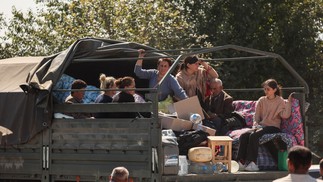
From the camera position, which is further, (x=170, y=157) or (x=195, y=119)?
(x=195, y=119)

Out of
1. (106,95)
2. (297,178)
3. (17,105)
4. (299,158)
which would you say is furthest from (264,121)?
(297,178)

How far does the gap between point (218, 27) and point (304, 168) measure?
2194cm

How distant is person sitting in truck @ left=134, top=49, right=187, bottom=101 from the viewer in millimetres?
12875

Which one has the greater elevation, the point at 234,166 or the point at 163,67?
the point at 163,67

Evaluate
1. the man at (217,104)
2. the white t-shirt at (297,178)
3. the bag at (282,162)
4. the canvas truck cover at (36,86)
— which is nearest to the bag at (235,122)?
the man at (217,104)

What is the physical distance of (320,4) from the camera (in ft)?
103

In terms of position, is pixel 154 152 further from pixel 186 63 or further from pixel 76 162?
pixel 186 63

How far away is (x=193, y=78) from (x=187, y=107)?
98 centimetres

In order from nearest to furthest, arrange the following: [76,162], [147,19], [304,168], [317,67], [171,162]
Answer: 1. [304,168]
2. [171,162]
3. [76,162]
4. [147,19]
5. [317,67]

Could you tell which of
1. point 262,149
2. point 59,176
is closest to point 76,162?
point 59,176

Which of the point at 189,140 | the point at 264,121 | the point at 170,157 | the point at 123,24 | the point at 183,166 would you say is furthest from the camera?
the point at 123,24

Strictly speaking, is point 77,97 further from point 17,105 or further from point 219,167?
point 219,167

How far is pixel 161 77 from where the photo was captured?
1346 cm

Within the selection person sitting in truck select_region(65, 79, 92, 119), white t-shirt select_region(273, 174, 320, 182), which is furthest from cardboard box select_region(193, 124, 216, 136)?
white t-shirt select_region(273, 174, 320, 182)
